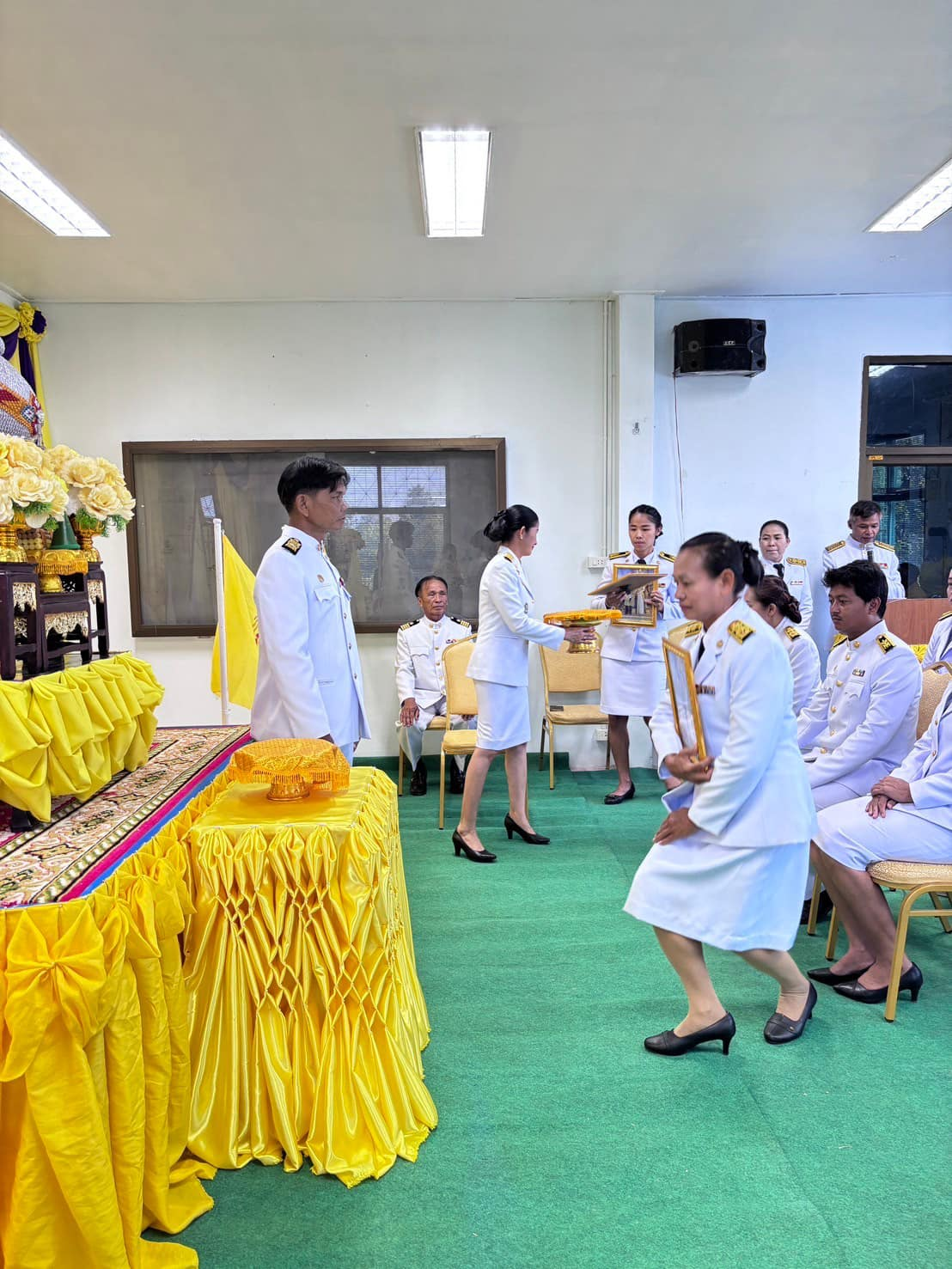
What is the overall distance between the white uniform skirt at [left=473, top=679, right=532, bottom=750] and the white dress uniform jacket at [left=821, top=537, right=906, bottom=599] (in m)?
2.76

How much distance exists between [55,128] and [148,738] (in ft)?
8.29

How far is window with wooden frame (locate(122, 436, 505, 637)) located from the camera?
5793mm

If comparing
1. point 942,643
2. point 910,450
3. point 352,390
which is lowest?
point 942,643

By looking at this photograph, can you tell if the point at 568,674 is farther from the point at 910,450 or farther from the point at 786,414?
the point at 910,450

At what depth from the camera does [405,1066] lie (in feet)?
6.86

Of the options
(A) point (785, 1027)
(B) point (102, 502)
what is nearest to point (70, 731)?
(B) point (102, 502)

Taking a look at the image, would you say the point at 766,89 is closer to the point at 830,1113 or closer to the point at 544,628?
the point at 544,628

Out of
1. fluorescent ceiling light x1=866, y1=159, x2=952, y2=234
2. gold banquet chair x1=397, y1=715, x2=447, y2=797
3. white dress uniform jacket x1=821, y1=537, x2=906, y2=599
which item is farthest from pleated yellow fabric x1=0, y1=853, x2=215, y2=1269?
white dress uniform jacket x1=821, y1=537, x2=906, y2=599

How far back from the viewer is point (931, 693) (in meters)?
3.26

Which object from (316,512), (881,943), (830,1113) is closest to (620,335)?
(316,512)

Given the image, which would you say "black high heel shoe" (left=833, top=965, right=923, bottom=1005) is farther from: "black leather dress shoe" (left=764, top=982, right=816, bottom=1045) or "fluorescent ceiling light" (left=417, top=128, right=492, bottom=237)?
"fluorescent ceiling light" (left=417, top=128, right=492, bottom=237)

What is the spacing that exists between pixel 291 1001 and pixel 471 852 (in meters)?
2.20

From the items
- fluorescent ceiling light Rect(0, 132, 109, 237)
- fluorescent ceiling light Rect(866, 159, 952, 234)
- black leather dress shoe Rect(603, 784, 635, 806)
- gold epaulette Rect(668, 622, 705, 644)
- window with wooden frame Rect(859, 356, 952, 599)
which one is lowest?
black leather dress shoe Rect(603, 784, 635, 806)

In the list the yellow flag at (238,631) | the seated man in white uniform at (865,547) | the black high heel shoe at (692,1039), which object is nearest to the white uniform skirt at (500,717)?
the yellow flag at (238,631)
